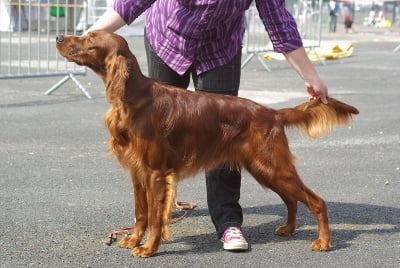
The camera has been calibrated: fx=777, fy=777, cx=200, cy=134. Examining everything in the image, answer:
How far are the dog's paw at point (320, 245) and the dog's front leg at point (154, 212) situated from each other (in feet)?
3.15

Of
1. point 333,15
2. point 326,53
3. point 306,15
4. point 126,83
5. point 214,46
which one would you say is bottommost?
point 333,15

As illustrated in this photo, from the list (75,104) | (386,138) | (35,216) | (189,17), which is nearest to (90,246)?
(35,216)

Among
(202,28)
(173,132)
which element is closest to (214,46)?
(202,28)

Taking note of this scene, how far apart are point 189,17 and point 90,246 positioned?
59.3 inches

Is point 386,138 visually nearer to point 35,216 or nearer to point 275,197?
point 275,197

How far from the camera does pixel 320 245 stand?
187 inches

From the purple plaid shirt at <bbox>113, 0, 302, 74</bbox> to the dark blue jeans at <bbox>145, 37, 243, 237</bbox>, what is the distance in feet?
0.18

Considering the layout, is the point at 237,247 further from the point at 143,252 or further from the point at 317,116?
the point at 317,116

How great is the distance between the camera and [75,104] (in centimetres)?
1055

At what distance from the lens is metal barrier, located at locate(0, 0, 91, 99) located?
460 inches

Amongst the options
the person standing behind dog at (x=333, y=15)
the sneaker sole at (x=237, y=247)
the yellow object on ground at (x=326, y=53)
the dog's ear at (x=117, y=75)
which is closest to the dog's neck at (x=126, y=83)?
the dog's ear at (x=117, y=75)

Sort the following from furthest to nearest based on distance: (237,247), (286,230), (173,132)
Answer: (286,230), (237,247), (173,132)

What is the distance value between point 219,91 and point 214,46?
0.29m

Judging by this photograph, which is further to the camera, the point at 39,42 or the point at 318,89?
the point at 39,42
